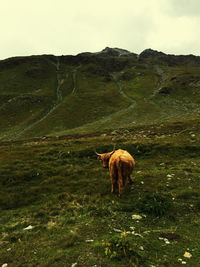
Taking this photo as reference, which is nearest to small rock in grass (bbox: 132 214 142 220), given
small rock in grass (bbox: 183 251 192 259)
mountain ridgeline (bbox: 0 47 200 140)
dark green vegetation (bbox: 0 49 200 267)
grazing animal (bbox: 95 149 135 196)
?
dark green vegetation (bbox: 0 49 200 267)

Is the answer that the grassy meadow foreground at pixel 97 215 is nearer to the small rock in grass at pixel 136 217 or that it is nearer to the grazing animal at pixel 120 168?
the small rock in grass at pixel 136 217

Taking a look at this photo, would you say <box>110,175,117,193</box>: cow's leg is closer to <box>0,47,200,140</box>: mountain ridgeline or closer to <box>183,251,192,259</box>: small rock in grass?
<box>183,251,192,259</box>: small rock in grass

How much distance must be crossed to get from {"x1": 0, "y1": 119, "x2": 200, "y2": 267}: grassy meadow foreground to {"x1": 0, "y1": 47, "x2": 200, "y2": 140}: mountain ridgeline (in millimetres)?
27017

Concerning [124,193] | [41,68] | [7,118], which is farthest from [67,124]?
[41,68]

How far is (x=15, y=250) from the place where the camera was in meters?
7.16

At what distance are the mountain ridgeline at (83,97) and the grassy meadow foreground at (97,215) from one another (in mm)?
27017

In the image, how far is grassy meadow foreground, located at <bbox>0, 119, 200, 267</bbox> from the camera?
633 centimetres

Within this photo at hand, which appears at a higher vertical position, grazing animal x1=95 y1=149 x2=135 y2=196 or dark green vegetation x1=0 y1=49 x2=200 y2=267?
grazing animal x1=95 y1=149 x2=135 y2=196

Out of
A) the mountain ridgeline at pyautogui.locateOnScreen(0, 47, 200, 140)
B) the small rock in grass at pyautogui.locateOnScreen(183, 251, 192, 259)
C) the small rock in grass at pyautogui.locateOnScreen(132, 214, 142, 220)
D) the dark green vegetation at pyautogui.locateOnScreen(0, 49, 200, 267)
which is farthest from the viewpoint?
the mountain ridgeline at pyautogui.locateOnScreen(0, 47, 200, 140)

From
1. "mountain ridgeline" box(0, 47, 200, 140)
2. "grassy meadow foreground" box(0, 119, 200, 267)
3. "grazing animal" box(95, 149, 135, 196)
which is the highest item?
"mountain ridgeline" box(0, 47, 200, 140)

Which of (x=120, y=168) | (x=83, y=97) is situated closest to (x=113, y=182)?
(x=120, y=168)

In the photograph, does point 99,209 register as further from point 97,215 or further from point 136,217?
point 136,217

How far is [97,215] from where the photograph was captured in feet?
31.0

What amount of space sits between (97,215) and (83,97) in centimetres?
9089
